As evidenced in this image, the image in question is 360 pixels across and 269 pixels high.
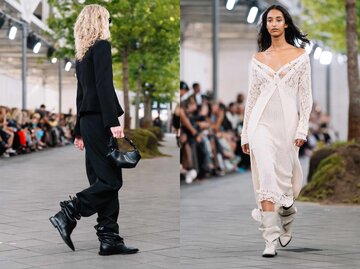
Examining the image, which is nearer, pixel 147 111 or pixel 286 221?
pixel 286 221

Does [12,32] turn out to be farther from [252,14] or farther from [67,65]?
[252,14]

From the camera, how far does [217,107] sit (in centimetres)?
1723

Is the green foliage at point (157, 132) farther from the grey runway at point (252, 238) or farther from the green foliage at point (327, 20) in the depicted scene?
the green foliage at point (327, 20)

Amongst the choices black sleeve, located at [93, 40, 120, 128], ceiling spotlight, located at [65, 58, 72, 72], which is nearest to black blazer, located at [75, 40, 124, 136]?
black sleeve, located at [93, 40, 120, 128]

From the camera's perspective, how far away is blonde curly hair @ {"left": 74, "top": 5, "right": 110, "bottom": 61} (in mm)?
6078

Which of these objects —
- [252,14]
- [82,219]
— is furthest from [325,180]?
[252,14]

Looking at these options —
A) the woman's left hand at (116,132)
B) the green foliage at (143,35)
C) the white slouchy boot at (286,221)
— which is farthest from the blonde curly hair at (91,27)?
the white slouchy boot at (286,221)

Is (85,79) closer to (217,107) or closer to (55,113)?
(55,113)

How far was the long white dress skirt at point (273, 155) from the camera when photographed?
6480mm

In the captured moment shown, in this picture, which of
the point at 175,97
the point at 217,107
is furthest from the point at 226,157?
the point at 175,97

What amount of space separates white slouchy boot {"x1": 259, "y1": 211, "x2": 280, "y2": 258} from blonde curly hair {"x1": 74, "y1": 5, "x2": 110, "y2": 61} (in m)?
1.54

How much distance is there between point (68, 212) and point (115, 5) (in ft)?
6.43

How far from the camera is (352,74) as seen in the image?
12.6 metres

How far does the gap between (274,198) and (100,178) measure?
46.0 inches
